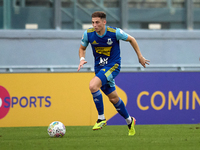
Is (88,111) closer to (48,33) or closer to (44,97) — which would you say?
(44,97)

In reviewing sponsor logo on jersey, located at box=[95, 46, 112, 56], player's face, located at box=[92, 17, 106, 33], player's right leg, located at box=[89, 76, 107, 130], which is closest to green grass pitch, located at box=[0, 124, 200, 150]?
player's right leg, located at box=[89, 76, 107, 130]

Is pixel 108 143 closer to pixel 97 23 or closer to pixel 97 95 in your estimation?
pixel 97 95

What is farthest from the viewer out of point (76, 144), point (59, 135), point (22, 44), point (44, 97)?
point (22, 44)

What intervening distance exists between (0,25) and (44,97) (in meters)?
4.95

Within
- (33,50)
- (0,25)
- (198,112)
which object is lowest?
(198,112)

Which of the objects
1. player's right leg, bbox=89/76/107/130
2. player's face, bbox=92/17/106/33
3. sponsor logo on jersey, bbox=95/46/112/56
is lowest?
player's right leg, bbox=89/76/107/130

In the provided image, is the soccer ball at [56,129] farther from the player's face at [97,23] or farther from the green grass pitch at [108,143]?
the player's face at [97,23]

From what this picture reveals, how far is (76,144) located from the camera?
17.9 ft

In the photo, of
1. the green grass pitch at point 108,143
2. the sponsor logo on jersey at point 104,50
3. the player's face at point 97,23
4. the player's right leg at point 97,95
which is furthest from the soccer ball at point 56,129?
the player's face at point 97,23

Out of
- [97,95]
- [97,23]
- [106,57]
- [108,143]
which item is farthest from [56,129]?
[97,23]

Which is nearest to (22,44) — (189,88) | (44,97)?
(44,97)

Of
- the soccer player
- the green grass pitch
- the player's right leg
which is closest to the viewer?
the green grass pitch

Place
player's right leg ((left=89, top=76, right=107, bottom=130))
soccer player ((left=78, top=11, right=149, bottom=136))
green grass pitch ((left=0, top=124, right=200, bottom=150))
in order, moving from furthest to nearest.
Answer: soccer player ((left=78, top=11, right=149, bottom=136))
player's right leg ((left=89, top=76, right=107, bottom=130))
green grass pitch ((left=0, top=124, right=200, bottom=150))

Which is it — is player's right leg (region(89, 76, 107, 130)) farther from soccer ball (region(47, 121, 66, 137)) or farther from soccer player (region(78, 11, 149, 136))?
soccer ball (region(47, 121, 66, 137))
